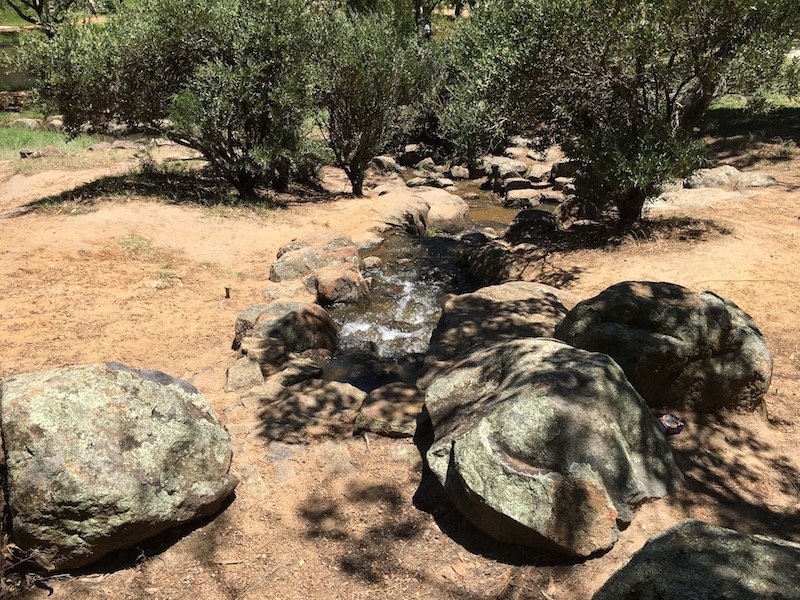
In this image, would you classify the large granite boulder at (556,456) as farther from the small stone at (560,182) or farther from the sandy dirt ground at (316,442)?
the small stone at (560,182)

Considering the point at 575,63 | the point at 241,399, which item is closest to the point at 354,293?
the point at 241,399

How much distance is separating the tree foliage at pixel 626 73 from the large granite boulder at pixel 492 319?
4.06m

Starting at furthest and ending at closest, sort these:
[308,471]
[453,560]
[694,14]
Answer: [694,14] → [308,471] → [453,560]

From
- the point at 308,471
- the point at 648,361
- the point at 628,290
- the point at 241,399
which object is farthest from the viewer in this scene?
the point at 241,399

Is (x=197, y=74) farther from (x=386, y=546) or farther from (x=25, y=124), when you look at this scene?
(x=25, y=124)

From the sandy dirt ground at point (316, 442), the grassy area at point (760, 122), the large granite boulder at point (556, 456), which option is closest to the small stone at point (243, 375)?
the sandy dirt ground at point (316, 442)

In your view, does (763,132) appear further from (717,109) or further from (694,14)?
(694,14)

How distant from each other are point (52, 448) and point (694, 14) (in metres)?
10.9

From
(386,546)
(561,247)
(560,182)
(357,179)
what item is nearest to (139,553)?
(386,546)

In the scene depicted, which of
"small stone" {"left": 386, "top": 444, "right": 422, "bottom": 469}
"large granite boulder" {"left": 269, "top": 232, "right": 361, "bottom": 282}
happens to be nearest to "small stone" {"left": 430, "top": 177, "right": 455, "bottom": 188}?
"large granite boulder" {"left": 269, "top": 232, "right": 361, "bottom": 282}

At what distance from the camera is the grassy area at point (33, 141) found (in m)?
19.4

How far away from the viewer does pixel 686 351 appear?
513 centimetres

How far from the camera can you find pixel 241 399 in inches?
238

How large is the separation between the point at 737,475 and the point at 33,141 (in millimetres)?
24835
